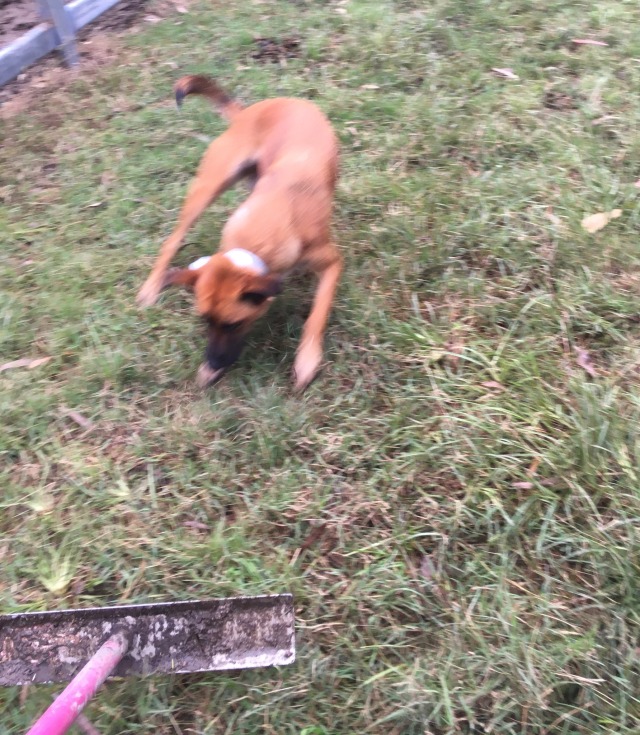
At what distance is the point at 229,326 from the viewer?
9.34 ft

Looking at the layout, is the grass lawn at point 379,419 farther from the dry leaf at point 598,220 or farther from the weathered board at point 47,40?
the weathered board at point 47,40

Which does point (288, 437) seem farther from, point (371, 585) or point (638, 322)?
point (638, 322)

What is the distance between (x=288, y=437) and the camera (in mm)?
2885

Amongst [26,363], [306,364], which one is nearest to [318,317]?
[306,364]

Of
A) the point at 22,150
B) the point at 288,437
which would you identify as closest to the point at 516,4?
the point at 22,150

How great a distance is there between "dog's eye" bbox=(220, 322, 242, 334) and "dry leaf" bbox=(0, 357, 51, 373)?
43.1 inches

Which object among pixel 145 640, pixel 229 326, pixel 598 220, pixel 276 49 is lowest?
pixel 145 640

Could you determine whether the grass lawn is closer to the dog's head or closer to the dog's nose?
the dog's nose

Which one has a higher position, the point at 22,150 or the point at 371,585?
the point at 22,150

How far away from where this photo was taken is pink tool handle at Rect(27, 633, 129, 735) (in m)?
1.47

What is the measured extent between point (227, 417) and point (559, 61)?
3899 mm

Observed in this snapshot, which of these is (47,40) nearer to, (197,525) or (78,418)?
(78,418)

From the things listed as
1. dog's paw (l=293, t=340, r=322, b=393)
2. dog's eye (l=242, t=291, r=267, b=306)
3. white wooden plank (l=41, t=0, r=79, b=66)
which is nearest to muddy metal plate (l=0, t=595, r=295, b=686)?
dog's paw (l=293, t=340, r=322, b=393)

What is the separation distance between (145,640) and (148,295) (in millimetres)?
1901
